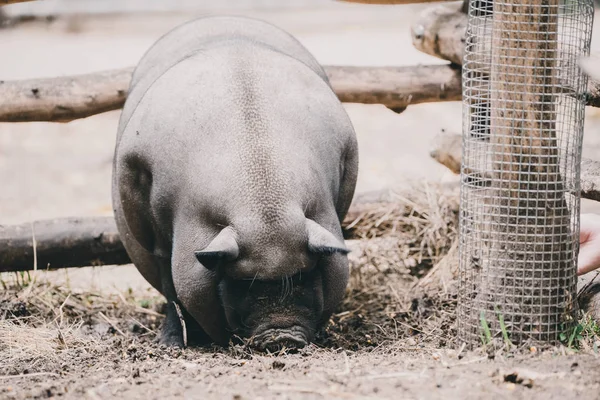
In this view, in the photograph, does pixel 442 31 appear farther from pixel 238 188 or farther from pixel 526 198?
pixel 238 188

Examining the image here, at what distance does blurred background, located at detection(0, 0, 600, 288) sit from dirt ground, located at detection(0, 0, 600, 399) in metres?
0.06

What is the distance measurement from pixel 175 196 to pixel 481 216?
1700mm

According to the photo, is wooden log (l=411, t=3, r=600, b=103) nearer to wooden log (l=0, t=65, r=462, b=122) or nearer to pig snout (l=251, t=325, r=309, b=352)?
wooden log (l=0, t=65, r=462, b=122)

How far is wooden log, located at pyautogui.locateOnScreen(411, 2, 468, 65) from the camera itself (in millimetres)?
6602

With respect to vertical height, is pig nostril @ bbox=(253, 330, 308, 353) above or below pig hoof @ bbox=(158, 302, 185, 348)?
above

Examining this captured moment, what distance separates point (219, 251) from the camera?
14.0 feet

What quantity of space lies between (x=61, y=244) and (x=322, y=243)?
2.68 metres

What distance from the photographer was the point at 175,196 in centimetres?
495

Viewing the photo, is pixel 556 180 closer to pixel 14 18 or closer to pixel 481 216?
pixel 481 216

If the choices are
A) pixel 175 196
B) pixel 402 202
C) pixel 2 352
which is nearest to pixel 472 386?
pixel 175 196

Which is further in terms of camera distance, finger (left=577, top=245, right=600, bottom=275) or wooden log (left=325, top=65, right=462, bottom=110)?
wooden log (left=325, top=65, right=462, bottom=110)

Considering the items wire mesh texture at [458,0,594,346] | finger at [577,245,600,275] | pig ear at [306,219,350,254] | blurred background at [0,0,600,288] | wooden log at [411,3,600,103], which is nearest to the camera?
wire mesh texture at [458,0,594,346]

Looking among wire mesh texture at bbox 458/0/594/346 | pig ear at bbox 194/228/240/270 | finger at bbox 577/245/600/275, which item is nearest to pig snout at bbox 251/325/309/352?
pig ear at bbox 194/228/240/270

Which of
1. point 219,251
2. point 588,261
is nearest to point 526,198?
point 588,261
